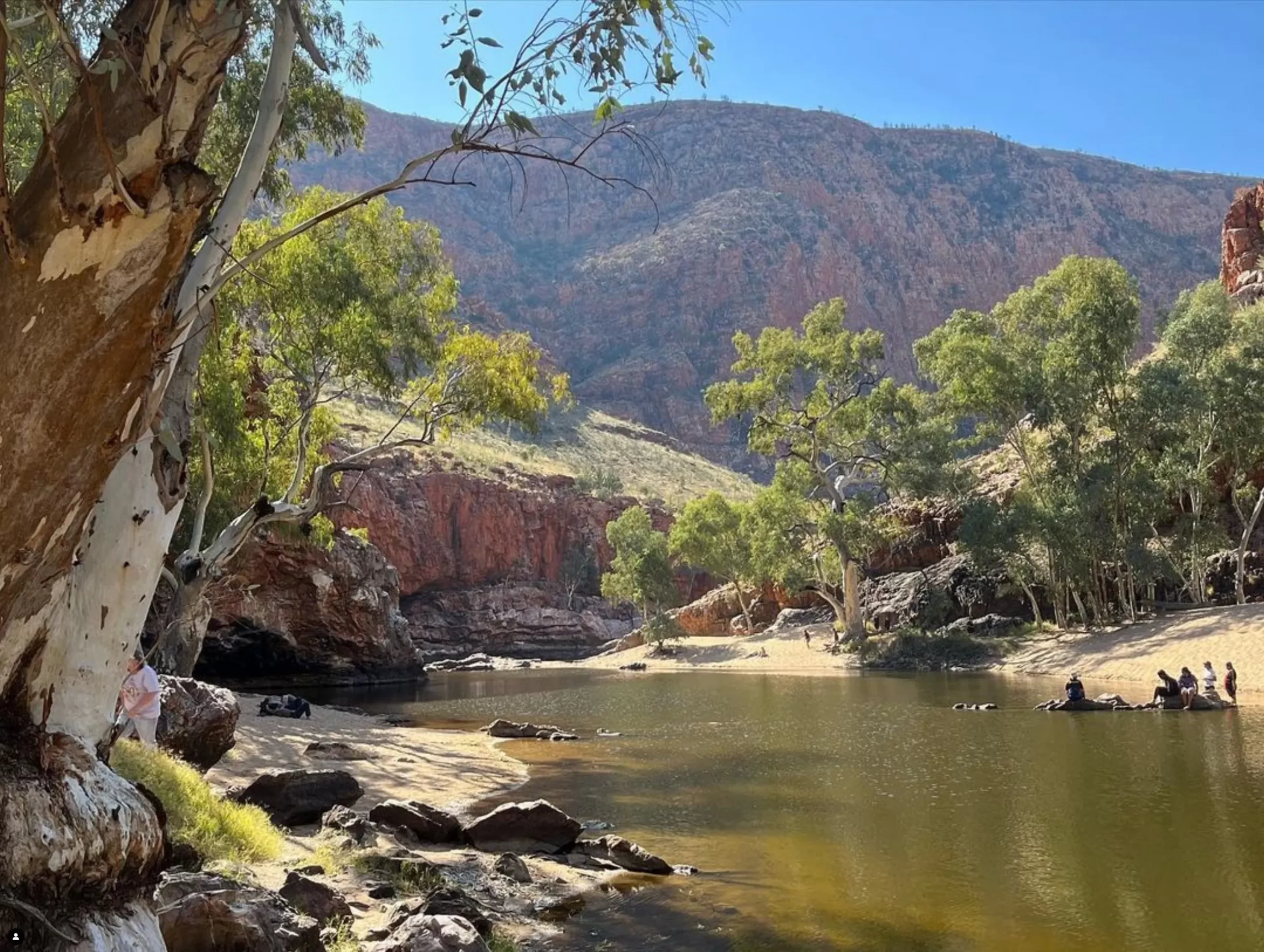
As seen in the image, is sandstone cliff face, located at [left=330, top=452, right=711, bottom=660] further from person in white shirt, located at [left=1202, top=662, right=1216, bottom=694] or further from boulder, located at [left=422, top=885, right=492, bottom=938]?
boulder, located at [left=422, top=885, right=492, bottom=938]

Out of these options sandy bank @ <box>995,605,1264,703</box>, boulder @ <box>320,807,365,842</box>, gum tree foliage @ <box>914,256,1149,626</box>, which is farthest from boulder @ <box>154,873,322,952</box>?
gum tree foliage @ <box>914,256,1149,626</box>

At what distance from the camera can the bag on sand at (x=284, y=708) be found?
20484 mm

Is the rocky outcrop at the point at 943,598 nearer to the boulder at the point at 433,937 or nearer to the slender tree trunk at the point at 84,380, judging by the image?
the boulder at the point at 433,937

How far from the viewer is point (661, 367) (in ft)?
435

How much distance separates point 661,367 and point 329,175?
72.7 metres

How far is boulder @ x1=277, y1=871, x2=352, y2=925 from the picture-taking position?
620cm

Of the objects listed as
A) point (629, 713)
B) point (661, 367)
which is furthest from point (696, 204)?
point (629, 713)

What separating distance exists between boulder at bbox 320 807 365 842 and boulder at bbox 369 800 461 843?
609mm

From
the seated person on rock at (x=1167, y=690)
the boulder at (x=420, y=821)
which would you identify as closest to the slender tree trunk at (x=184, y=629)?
the boulder at (x=420, y=821)

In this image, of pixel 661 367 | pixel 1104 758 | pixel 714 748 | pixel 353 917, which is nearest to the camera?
pixel 353 917

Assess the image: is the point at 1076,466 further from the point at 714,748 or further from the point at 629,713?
the point at 714,748

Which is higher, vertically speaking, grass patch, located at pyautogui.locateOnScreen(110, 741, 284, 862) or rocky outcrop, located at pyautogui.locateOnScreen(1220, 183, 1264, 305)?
rocky outcrop, located at pyautogui.locateOnScreen(1220, 183, 1264, 305)

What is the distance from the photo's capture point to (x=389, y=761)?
50.5ft

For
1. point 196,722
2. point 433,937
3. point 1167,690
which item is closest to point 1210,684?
point 1167,690
